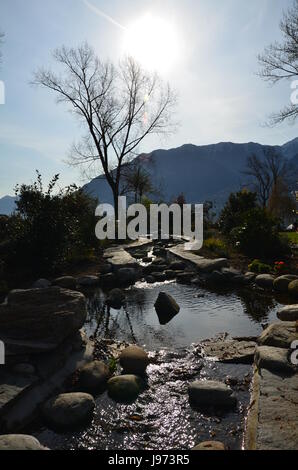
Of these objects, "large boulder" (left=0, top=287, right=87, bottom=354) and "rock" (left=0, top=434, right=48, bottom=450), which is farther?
"large boulder" (left=0, top=287, right=87, bottom=354)

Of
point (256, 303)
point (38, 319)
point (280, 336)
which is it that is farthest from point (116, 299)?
point (280, 336)

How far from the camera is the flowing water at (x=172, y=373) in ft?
11.6

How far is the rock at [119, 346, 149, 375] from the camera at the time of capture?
482cm

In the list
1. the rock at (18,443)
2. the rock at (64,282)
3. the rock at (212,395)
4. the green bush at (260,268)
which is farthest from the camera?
the green bush at (260,268)

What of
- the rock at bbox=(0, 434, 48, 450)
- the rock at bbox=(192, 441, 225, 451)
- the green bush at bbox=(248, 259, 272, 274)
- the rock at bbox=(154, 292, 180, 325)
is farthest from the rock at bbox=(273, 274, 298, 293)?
the rock at bbox=(0, 434, 48, 450)

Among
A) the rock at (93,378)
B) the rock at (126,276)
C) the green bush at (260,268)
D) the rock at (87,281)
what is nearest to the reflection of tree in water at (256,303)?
the green bush at (260,268)

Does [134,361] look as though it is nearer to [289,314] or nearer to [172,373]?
[172,373]

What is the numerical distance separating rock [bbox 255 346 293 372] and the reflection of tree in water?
222 cm

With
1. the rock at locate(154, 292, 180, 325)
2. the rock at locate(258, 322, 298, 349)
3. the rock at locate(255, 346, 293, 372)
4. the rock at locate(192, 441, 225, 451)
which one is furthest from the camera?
the rock at locate(154, 292, 180, 325)

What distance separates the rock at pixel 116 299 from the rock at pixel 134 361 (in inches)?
128

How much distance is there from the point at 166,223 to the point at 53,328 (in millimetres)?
20770

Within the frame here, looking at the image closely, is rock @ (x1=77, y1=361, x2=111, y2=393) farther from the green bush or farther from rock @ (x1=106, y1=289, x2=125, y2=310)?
the green bush

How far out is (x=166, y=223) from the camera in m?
25.4

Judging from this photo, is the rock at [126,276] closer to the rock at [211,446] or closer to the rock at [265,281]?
the rock at [265,281]
